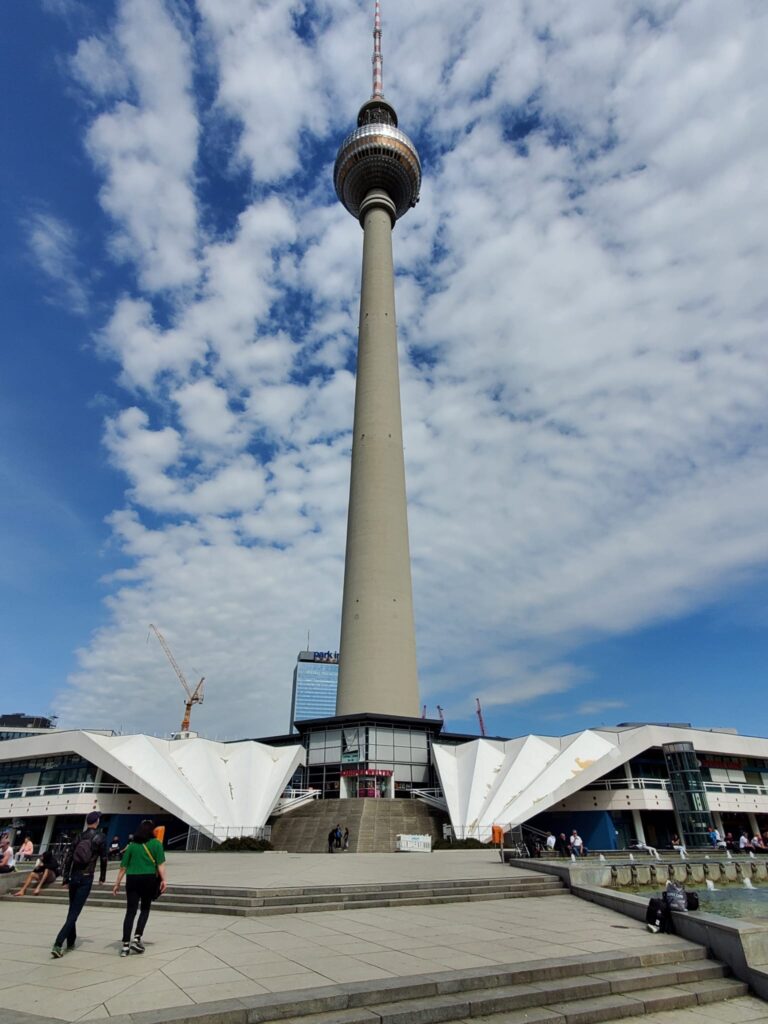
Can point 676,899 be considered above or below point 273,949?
above

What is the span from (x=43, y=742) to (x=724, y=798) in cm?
4719

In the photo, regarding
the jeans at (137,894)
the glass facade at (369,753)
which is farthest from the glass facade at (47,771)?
the jeans at (137,894)

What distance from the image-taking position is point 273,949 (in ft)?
A: 29.5

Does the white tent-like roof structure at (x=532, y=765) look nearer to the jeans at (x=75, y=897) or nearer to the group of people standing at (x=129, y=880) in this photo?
the group of people standing at (x=129, y=880)

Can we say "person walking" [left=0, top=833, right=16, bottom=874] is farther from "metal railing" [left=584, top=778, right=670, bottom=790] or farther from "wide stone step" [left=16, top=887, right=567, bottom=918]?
"metal railing" [left=584, top=778, right=670, bottom=790]

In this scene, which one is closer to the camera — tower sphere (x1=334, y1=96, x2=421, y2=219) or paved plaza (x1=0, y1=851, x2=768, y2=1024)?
paved plaza (x1=0, y1=851, x2=768, y2=1024)

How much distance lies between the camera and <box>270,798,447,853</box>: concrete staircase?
109 ft

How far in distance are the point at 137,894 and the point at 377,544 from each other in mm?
43699

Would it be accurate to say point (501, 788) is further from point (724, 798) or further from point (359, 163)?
point (359, 163)

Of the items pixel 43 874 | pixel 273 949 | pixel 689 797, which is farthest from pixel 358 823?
pixel 273 949

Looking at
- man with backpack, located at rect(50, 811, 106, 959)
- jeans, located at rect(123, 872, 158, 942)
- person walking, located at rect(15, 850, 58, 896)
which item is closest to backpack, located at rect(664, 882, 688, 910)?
→ jeans, located at rect(123, 872, 158, 942)

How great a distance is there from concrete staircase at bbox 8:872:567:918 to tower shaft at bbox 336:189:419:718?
32.1 metres

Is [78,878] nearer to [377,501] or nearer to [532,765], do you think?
[532,765]

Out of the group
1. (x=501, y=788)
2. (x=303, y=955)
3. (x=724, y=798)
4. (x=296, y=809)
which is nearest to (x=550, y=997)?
(x=303, y=955)
